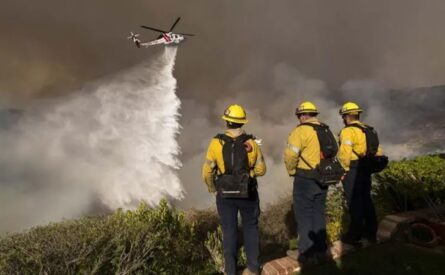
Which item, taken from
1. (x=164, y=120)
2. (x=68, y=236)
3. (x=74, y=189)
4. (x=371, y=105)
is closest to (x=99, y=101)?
(x=164, y=120)

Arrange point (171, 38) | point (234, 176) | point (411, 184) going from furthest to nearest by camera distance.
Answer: point (171, 38), point (411, 184), point (234, 176)

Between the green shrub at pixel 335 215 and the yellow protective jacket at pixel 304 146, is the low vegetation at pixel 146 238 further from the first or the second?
the yellow protective jacket at pixel 304 146

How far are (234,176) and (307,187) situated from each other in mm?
1239

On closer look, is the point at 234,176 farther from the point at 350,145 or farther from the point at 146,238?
the point at 350,145

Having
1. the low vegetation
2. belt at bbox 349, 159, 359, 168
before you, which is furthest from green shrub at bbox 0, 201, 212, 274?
belt at bbox 349, 159, 359, 168

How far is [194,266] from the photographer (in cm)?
667

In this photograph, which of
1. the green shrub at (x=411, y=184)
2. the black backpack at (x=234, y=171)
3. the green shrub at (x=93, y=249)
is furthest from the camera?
the green shrub at (x=411, y=184)

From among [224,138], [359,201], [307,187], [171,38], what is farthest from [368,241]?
[171,38]

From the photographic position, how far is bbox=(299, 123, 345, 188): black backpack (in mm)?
5227

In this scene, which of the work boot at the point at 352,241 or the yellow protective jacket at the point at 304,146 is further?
the work boot at the point at 352,241

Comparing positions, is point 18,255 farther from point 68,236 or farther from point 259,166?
point 259,166

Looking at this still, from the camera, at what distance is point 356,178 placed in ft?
19.1

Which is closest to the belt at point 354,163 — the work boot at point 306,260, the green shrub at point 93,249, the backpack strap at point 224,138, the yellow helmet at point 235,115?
the work boot at point 306,260

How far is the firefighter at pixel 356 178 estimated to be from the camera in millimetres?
5719
